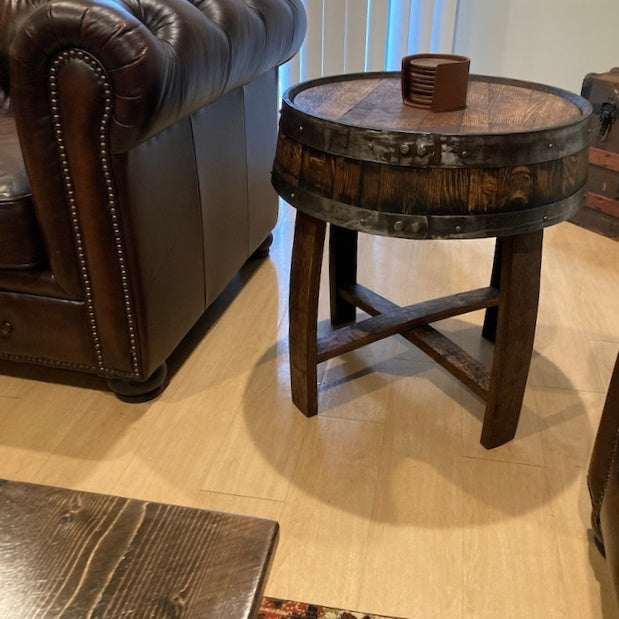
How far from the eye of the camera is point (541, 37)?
2.14 metres

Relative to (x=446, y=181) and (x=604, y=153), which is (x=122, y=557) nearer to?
(x=446, y=181)

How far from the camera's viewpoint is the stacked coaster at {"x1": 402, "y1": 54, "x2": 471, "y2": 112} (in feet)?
3.21

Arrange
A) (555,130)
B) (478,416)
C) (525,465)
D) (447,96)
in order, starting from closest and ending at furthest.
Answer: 1. (555,130)
2. (447,96)
3. (525,465)
4. (478,416)

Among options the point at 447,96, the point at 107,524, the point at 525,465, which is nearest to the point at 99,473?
the point at 107,524

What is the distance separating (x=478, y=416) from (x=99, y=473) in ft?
2.16

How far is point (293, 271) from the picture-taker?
1.08 meters

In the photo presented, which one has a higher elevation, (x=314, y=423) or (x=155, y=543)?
(x=155, y=543)

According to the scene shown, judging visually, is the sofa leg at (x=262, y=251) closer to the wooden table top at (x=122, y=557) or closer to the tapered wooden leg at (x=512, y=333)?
the tapered wooden leg at (x=512, y=333)

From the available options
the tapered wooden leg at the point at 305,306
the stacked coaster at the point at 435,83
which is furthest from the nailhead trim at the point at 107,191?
the stacked coaster at the point at 435,83

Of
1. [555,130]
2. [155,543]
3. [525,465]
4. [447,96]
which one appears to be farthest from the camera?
[525,465]

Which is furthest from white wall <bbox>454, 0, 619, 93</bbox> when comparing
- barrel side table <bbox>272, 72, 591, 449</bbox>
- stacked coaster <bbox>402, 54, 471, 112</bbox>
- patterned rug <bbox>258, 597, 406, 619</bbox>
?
patterned rug <bbox>258, 597, 406, 619</bbox>

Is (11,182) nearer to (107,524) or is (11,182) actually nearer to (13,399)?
(13,399)

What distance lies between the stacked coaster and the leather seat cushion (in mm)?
610

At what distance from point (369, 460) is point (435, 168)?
50cm
